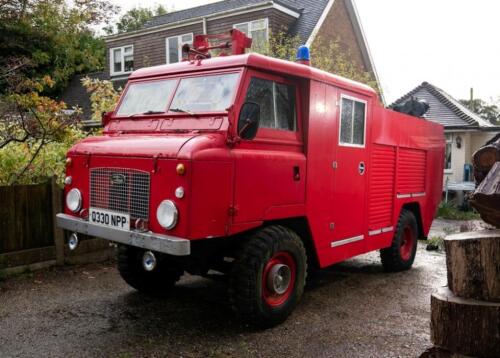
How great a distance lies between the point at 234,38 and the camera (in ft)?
17.5

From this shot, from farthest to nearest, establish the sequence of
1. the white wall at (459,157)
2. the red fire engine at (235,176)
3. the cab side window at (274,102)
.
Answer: the white wall at (459,157) → the cab side window at (274,102) → the red fire engine at (235,176)

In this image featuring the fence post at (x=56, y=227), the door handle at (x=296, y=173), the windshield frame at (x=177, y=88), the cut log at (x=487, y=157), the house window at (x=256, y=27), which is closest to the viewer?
the cut log at (x=487, y=157)

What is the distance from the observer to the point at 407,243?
24.5 feet

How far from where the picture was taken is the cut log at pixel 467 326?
268cm

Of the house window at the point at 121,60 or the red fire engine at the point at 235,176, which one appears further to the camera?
the house window at the point at 121,60

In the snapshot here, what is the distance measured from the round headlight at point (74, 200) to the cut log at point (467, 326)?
137 inches

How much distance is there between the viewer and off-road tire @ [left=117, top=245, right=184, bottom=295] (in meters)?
5.51

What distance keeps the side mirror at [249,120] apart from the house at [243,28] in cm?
1137

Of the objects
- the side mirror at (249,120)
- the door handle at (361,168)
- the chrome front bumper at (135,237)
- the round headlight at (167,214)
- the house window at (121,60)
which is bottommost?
the chrome front bumper at (135,237)

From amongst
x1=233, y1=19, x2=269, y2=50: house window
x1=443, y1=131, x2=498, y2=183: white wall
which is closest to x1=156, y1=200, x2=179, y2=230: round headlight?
x1=233, y1=19, x2=269, y2=50: house window

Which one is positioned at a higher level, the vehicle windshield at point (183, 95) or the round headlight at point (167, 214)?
the vehicle windshield at point (183, 95)

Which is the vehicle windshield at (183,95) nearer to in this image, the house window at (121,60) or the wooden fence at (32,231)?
the wooden fence at (32,231)

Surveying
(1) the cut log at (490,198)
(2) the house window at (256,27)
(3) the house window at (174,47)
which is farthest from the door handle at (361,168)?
(3) the house window at (174,47)

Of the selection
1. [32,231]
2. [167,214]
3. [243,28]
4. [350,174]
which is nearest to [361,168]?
[350,174]
